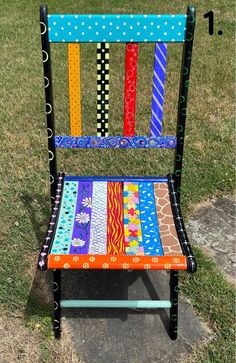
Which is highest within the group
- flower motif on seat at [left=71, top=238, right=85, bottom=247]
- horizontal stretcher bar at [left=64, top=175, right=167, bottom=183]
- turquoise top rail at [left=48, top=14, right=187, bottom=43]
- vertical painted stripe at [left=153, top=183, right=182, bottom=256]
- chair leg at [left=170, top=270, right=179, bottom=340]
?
turquoise top rail at [left=48, top=14, right=187, bottom=43]

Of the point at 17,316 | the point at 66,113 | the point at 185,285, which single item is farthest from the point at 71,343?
the point at 66,113

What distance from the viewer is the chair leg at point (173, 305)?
87.0 inches

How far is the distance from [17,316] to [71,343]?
357 millimetres

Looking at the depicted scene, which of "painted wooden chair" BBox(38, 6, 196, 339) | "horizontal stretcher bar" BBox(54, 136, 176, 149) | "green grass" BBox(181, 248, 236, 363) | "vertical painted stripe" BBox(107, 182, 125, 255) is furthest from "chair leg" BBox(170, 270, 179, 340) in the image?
"horizontal stretcher bar" BBox(54, 136, 176, 149)

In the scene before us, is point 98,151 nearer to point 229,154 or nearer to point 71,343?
point 229,154

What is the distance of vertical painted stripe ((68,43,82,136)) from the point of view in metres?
2.08

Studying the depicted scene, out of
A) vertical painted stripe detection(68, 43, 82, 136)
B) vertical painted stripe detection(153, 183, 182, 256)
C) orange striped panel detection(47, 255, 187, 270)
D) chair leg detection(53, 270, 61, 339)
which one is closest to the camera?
orange striped panel detection(47, 255, 187, 270)

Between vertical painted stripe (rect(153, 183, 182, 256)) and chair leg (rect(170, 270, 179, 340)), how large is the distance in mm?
258

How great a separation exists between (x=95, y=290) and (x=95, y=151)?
1.54 metres

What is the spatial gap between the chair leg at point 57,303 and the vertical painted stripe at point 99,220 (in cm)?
30

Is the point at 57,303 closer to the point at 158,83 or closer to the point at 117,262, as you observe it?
the point at 117,262

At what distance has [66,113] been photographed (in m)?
4.52

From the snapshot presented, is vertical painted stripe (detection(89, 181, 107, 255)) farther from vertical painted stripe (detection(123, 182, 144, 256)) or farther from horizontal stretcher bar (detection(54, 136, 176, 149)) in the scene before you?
horizontal stretcher bar (detection(54, 136, 176, 149))

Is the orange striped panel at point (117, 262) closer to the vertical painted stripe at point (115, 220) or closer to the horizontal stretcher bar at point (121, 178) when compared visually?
the vertical painted stripe at point (115, 220)
